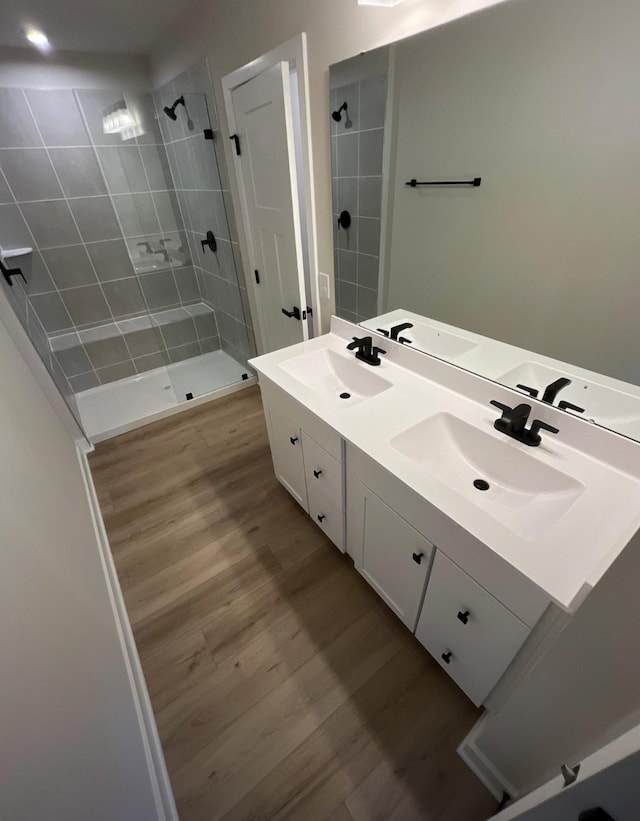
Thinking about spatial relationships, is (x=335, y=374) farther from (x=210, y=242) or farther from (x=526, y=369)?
(x=210, y=242)

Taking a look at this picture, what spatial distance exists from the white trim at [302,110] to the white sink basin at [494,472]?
1.07 m

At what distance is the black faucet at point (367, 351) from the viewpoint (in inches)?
60.0

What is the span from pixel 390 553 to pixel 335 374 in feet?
2.75

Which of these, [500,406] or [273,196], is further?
[273,196]

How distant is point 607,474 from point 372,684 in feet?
3.48

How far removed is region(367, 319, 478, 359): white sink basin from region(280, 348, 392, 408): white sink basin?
0.21 metres

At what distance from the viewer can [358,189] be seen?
1.42 meters

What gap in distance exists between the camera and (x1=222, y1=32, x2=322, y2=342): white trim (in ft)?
4.55

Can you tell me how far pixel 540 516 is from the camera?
922 millimetres

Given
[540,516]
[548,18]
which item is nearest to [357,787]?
[540,516]

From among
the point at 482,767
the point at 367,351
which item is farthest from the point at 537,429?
the point at 482,767

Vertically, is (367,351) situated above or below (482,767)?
above

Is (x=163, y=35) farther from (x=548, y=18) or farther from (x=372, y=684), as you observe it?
(x=372, y=684)

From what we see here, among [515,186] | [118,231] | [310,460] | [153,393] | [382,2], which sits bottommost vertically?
[153,393]
